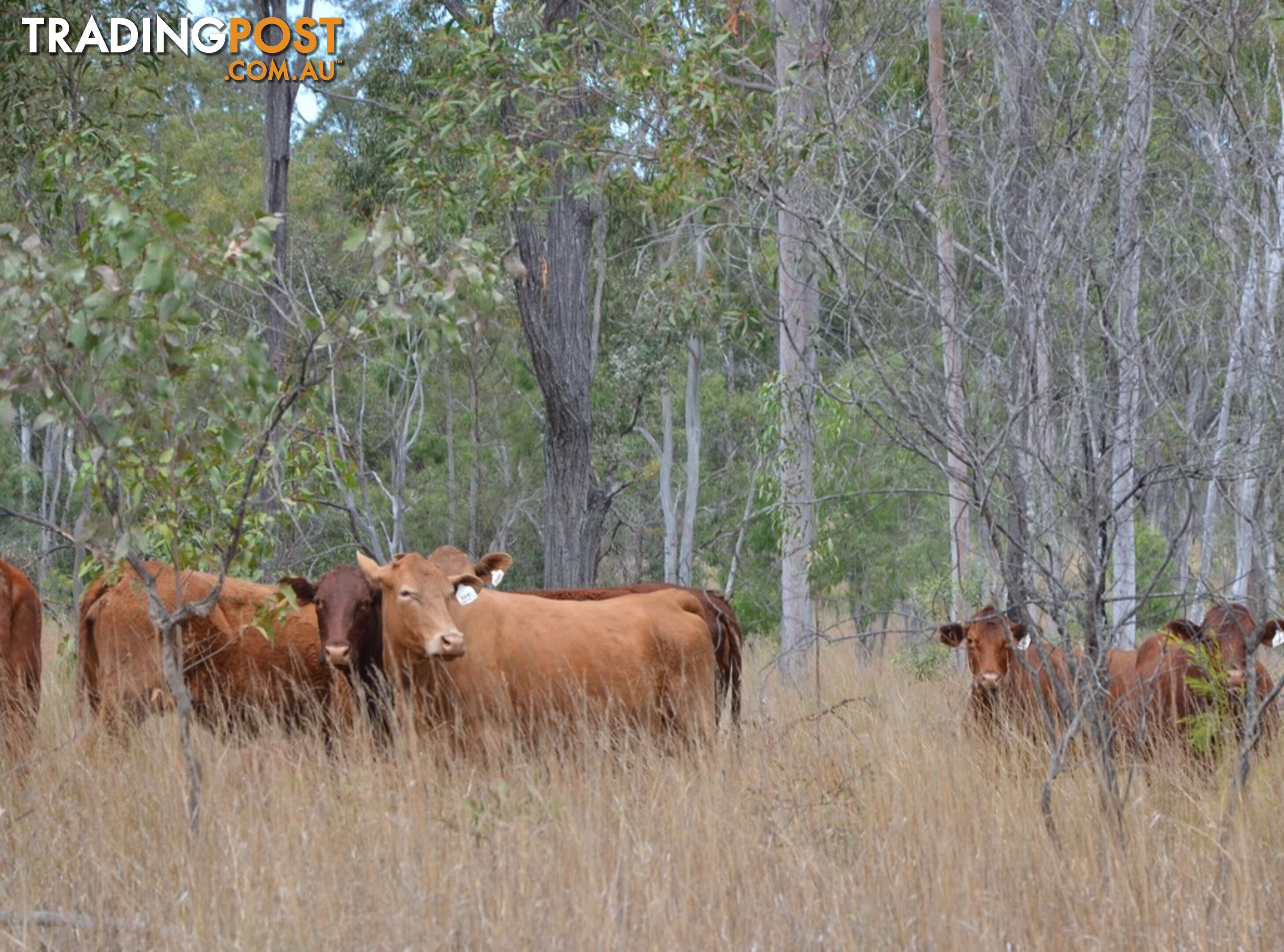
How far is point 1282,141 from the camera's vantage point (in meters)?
9.34

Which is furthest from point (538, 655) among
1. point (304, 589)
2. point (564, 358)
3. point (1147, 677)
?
point (564, 358)

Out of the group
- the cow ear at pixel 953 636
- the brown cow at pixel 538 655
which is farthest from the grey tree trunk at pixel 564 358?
the cow ear at pixel 953 636

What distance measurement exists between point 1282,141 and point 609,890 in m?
6.59

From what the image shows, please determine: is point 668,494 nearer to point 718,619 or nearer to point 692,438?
point 692,438

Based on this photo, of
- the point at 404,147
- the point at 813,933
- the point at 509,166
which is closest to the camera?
the point at 813,933

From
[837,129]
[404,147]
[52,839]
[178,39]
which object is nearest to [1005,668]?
[837,129]

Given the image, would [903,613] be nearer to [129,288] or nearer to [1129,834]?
[1129,834]

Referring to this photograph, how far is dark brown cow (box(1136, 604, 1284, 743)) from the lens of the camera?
23.8ft

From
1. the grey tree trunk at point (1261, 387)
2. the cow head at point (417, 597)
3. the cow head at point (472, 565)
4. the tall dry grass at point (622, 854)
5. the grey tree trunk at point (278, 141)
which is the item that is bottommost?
the tall dry grass at point (622, 854)

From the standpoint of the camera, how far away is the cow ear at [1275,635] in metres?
7.60

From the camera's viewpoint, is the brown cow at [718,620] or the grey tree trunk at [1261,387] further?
the brown cow at [718,620]

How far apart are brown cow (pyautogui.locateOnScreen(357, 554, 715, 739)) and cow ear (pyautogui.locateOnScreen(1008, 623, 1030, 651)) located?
5.48 feet

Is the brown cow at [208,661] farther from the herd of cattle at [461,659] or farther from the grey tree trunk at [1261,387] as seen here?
the grey tree trunk at [1261,387]

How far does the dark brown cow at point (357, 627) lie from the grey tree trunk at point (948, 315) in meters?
3.06
